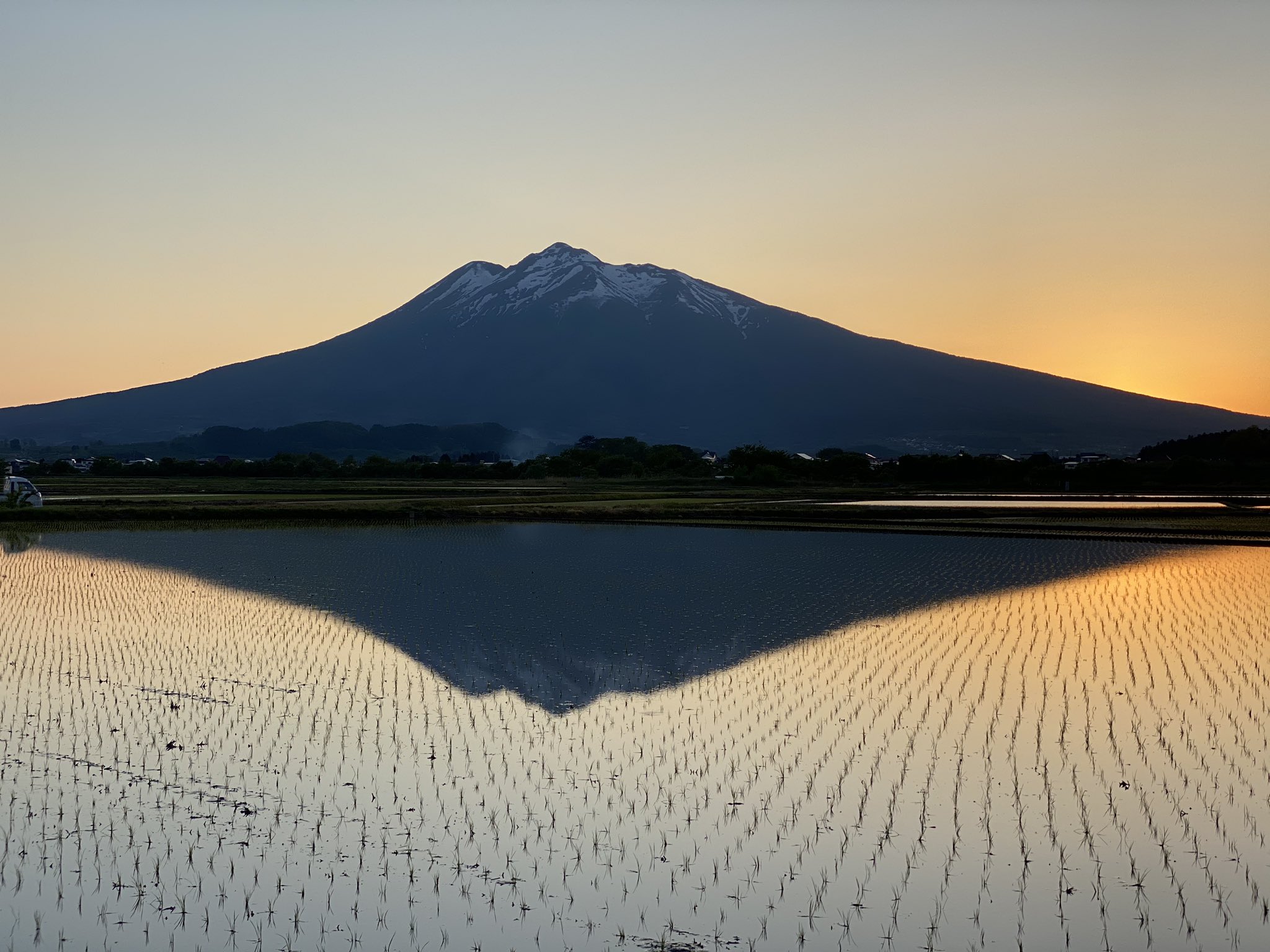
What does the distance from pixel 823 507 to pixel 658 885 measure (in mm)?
36767

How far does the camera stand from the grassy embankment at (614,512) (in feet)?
111

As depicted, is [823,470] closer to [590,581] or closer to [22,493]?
[22,493]

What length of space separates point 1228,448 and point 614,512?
2330 inches

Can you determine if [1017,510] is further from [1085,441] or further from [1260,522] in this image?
[1085,441]

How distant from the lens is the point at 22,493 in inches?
1594

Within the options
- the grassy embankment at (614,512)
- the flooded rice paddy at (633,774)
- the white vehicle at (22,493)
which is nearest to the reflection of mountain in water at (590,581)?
the flooded rice paddy at (633,774)

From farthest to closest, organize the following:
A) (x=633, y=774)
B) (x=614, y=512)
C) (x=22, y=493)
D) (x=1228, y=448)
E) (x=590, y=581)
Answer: (x=1228, y=448)
(x=614, y=512)
(x=22, y=493)
(x=590, y=581)
(x=633, y=774)

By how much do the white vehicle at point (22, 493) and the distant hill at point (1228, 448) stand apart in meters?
62.1

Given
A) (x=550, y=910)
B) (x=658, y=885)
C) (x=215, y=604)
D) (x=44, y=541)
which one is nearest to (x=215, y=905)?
(x=550, y=910)

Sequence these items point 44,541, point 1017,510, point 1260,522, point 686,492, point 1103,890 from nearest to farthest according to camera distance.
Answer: point 1103,890, point 44,541, point 1260,522, point 1017,510, point 686,492

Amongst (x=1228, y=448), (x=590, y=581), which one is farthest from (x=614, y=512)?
(x=1228, y=448)

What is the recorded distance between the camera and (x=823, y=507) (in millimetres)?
42906

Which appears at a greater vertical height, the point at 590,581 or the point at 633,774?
the point at 590,581

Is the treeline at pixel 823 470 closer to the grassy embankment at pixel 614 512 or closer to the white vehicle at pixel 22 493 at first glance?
the grassy embankment at pixel 614 512
